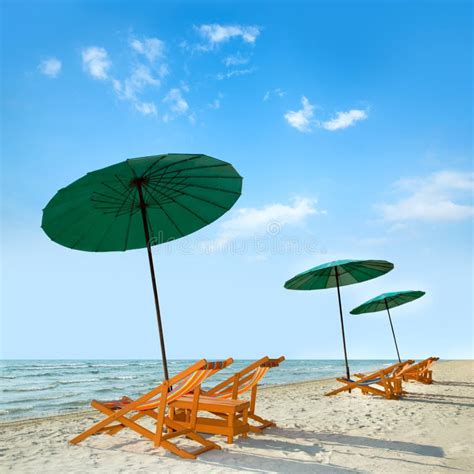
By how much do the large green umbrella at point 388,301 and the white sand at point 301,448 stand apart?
5.24 metres

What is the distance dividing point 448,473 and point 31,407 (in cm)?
1162

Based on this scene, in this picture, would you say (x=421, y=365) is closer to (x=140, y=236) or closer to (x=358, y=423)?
(x=358, y=423)

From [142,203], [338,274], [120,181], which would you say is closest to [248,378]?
[142,203]

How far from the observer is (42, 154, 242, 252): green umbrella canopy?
4.21 meters

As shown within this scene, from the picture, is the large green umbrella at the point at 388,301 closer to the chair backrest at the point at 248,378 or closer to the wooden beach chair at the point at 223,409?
the chair backrest at the point at 248,378

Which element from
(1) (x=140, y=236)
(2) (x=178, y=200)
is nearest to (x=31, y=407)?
(1) (x=140, y=236)

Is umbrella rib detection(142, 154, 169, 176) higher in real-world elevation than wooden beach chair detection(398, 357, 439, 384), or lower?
higher

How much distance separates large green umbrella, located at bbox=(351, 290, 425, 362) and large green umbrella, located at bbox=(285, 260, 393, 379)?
7.85 ft

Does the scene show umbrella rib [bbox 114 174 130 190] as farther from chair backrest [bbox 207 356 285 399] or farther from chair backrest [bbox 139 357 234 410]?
chair backrest [bbox 207 356 285 399]

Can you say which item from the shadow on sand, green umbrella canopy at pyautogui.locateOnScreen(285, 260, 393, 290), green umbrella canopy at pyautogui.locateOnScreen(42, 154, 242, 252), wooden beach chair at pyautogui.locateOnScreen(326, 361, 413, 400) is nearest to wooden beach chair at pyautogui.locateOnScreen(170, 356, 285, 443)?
the shadow on sand

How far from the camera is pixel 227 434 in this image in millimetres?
4367

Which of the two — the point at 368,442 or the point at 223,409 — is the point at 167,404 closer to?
the point at 223,409

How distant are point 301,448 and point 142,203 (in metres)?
3.05

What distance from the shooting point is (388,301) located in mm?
12812
